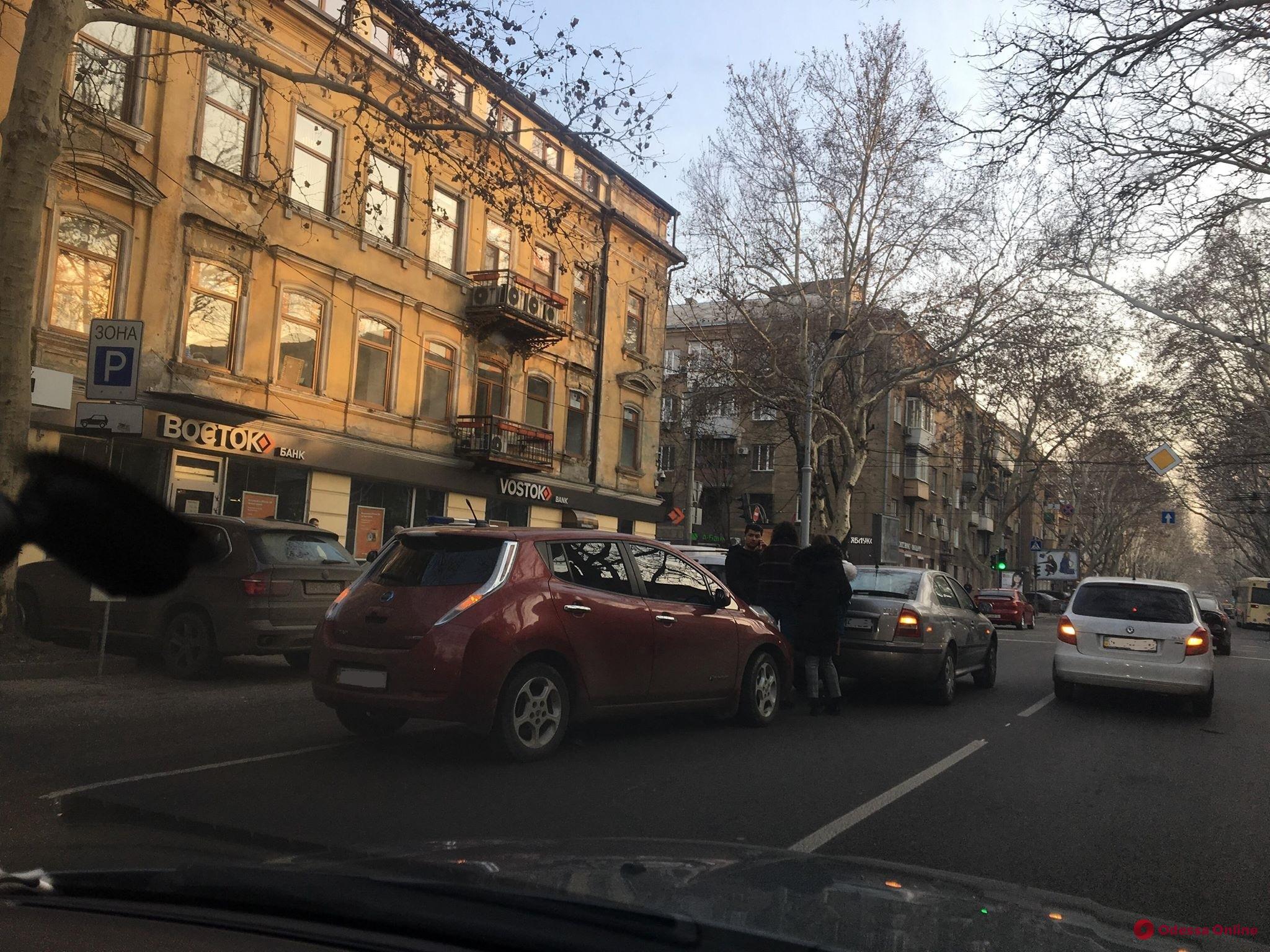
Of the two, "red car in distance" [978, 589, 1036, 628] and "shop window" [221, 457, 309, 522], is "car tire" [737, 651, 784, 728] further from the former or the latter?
"red car in distance" [978, 589, 1036, 628]

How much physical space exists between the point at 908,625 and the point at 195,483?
13.7m

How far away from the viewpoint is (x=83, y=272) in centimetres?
1697

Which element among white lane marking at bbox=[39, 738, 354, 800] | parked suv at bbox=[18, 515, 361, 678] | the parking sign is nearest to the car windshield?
parked suv at bbox=[18, 515, 361, 678]

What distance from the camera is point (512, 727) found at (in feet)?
22.1

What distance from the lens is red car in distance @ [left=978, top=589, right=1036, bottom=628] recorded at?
37.5 m

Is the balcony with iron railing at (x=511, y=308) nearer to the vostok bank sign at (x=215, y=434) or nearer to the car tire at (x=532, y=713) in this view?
the vostok bank sign at (x=215, y=434)

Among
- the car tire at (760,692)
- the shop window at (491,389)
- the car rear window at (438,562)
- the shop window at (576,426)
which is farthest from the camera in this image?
the shop window at (576,426)

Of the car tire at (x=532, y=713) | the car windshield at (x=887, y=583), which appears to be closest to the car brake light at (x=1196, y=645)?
the car windshield at (x=887, y=583)

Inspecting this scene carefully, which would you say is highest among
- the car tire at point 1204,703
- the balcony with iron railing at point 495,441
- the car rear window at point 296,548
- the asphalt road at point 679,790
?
the balcony with iron railing at point 495,441

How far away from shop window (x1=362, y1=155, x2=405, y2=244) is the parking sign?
12.4 m

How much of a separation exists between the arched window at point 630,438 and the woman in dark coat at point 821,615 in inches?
923

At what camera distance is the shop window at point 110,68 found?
1642 cm

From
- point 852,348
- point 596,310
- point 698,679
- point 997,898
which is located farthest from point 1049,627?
point 997,898

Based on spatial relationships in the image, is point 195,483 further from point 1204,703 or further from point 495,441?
point 1204,703
